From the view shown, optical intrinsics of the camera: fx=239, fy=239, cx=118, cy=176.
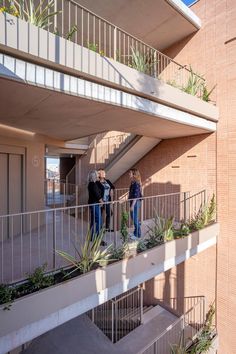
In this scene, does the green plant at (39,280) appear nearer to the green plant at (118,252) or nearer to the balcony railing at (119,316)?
the green plant at (118,252)

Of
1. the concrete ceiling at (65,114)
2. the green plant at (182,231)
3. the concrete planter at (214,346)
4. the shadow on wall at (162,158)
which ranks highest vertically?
the concrete ceiling at (65,114)

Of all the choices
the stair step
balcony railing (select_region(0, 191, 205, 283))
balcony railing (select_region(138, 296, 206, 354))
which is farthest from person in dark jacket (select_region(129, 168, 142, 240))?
the stair step

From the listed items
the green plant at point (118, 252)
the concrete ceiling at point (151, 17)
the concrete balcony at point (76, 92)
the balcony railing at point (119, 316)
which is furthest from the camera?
the balcony railing at point (119, 316)

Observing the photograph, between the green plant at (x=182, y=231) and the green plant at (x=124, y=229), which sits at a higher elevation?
the green plant at (x=124, y=229)

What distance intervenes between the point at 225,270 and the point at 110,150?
7.09 metres

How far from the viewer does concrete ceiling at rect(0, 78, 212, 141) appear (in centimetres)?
423

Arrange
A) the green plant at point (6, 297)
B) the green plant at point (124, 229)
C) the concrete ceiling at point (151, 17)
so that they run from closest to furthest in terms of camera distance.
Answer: the green plant at point (6, 297) < the green plant at point (124, 229) < the concrete ceiling at point (151, 17)

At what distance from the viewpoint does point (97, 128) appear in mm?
7500

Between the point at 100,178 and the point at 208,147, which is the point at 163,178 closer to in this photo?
the point at 208,147

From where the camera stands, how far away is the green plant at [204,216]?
24.5 ft

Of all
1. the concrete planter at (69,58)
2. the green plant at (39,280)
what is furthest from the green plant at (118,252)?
the concrete planter at (69,58)

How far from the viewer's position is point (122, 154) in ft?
32.1

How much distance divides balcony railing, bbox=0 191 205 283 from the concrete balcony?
6.79ft

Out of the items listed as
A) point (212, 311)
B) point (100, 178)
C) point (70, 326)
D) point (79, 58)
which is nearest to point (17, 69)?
point (79, 58)
